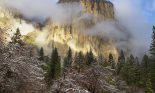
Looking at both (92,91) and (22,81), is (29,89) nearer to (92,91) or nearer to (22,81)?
(92,91)

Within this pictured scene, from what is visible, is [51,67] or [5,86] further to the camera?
[51,67]

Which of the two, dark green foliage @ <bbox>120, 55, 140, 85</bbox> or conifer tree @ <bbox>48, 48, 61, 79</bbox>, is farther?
dark green foliage @ <bbox>120, 55, 140, 85</bbox>

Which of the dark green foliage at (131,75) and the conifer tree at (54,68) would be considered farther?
the dark green foliage at (131,75)

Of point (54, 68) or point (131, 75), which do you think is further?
point (54, 68)

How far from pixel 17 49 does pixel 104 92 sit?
1019cm

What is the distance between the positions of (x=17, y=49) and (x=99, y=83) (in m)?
8.32

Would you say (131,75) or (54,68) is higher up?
(54,68)

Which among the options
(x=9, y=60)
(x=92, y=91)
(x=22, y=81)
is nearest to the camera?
(x=9, y=60)

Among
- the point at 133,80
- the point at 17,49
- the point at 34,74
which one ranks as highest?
the point at 17,49

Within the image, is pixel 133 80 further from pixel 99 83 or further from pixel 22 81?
pixel 22 81

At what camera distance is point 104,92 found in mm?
28094

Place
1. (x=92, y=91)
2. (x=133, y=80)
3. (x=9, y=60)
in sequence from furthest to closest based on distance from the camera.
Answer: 1. (x=133, y=80)
2. (x=92, y=91)
3. (x=9, y=60)

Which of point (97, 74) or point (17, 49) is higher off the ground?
point (17, 49)

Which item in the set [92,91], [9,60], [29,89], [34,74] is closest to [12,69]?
[9,60]
